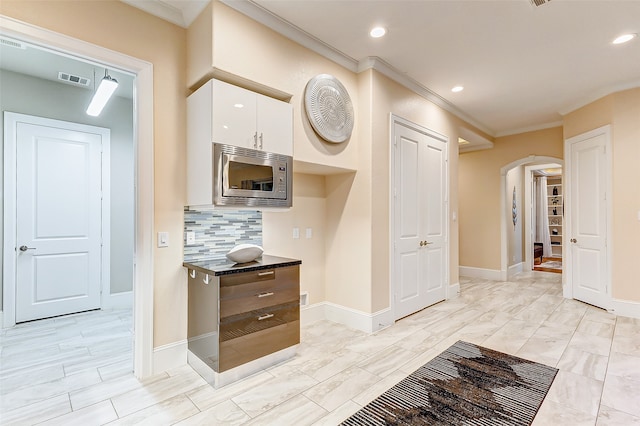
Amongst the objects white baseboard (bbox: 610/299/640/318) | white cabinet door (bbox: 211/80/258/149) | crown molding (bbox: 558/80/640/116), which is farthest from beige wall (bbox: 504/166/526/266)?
white cabinet door (bbox: 211/80/258/149)

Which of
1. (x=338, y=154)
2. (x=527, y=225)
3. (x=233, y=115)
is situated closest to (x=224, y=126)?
(x=233, y=115)

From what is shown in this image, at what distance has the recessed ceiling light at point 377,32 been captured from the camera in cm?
293

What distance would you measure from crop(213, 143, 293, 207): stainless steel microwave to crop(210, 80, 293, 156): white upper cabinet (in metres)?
0.07

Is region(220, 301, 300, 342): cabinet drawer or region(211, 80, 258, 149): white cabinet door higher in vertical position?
region(211, 80, 258, 149): white cabinet door

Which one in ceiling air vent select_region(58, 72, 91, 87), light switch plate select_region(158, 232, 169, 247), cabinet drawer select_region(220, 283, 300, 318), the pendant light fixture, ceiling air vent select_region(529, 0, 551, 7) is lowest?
cabinet drawer select_region(220, 283, 300, 318)

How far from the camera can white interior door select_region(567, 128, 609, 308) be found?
14.1 feet

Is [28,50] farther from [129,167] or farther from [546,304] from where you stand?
[546,304]

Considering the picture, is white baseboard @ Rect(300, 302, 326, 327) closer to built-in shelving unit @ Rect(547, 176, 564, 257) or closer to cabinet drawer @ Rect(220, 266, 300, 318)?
cabinet drawer @ Rect(220, 266, 300, 318)

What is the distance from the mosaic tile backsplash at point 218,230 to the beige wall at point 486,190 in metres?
5.12

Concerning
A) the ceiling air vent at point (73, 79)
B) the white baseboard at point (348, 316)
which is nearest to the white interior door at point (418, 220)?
the white baseboard at point (348, 316)

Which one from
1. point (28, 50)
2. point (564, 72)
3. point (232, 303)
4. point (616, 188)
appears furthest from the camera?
point (616, 188)

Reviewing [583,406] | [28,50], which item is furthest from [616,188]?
[28,50]

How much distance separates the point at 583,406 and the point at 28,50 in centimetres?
565

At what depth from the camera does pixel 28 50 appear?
3180 mm
